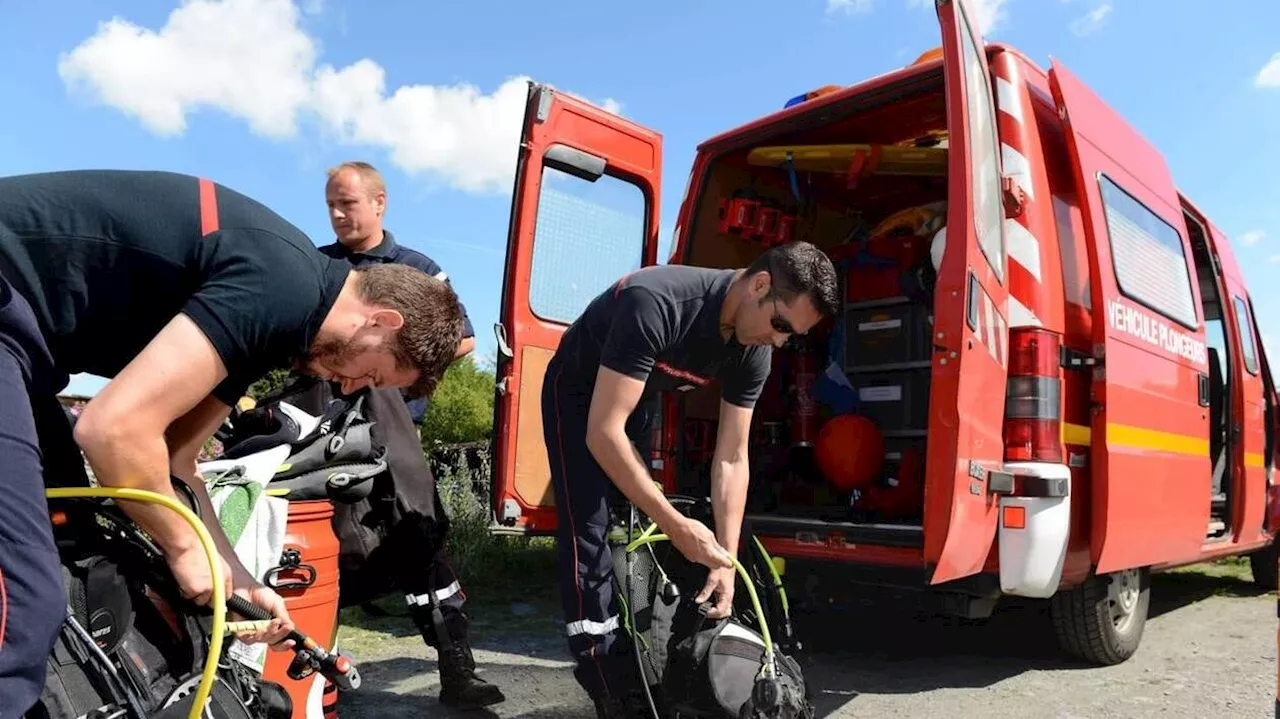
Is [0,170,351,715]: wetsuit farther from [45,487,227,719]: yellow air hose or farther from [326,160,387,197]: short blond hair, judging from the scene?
[326,160,387,197]: short blond hair

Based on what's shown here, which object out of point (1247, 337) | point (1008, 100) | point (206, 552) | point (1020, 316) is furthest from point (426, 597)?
point (1247, 337)

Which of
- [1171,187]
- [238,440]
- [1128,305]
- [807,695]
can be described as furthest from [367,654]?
[1171,187]

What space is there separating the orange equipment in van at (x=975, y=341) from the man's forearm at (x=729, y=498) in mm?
610

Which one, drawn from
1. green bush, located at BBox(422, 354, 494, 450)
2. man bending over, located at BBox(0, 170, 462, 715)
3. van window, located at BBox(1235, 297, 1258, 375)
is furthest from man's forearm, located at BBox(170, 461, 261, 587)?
green bush, located at BBox(422, 354, 494, 450)

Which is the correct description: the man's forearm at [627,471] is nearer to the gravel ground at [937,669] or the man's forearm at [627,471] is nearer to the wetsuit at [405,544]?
the wetsuit at [405,544]

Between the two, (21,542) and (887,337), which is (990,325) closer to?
(887,337)

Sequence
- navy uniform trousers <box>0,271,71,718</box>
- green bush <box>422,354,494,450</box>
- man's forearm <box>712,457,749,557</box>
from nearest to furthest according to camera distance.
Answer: navy uniform trousers <box>0,271,71,718</box>
man's forearm <box>712,457,749,557</box>
green bush <box>422,354,494,450</box>

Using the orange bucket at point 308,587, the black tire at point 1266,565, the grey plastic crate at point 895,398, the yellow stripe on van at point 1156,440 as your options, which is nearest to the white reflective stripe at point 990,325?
the yellow stripe on van at point 1156,440

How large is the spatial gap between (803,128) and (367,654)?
2.97 m

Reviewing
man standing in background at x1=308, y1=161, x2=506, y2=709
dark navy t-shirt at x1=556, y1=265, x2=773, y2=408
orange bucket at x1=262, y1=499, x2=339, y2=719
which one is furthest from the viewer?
man standing in background at x1=308, y1=161, x2=506, y2=709

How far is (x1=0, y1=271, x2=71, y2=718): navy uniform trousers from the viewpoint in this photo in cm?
134

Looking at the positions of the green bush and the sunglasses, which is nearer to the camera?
the sunglasses

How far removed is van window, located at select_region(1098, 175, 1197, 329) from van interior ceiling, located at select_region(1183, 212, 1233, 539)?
365 millimetres

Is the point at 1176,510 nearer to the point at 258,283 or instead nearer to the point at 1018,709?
the point at 1018,709
